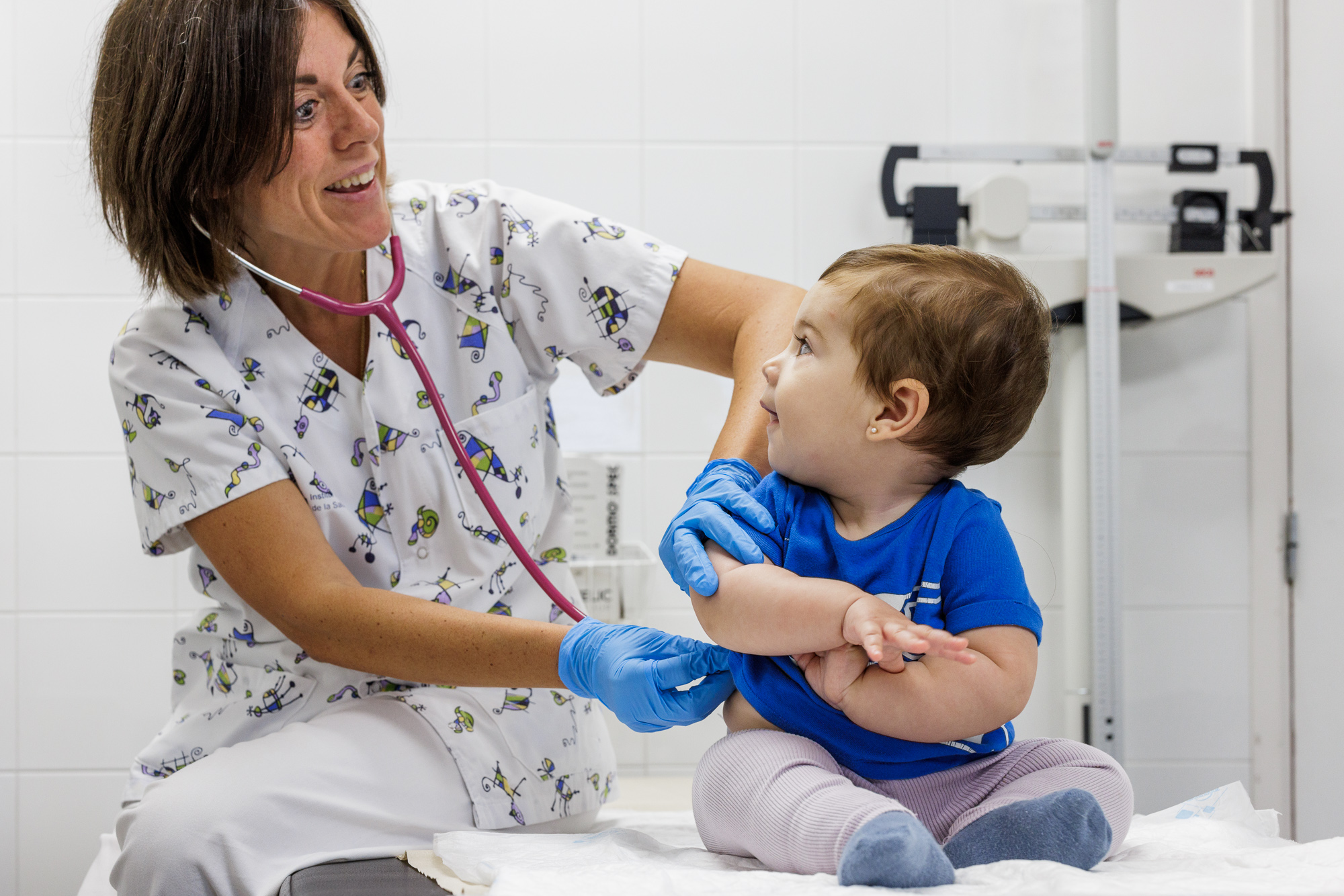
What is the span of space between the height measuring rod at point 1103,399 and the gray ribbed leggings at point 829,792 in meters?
1.19

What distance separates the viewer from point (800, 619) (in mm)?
812

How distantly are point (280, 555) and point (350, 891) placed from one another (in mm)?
366

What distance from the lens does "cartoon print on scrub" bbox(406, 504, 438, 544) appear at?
1.23 meters

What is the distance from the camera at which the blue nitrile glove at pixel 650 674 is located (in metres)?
0.93

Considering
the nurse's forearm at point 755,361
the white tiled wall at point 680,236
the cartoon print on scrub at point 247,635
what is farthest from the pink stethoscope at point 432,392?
the white tiled wall at point 680,236

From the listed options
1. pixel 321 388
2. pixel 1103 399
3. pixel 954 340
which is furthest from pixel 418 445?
pixel 1103 399

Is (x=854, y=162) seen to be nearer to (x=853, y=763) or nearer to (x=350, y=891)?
(x=853, y=763)

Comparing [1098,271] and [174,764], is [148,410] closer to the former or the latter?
[174,764]

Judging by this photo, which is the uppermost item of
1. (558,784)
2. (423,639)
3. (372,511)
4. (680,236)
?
(680,236)

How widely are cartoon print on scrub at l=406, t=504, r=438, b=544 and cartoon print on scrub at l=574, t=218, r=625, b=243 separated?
40cm

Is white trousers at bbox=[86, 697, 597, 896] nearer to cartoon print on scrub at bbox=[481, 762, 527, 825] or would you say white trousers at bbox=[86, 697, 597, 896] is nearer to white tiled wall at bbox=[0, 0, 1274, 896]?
cartoon print on scrub at bbox=[481, 762, 527, 825]

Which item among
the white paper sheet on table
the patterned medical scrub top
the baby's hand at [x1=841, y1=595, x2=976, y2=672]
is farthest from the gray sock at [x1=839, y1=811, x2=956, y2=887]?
the patterned medical scrub top

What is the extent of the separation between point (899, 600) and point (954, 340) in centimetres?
23

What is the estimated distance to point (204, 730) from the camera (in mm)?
1216
